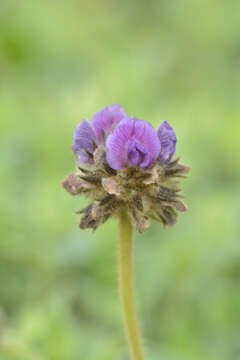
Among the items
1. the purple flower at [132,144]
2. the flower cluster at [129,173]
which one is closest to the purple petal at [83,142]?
the flower cluster at [129,173]

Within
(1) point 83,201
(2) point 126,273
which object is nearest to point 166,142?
(2) point 126,273

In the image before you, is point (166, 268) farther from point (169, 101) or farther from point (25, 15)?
point (25, 15)

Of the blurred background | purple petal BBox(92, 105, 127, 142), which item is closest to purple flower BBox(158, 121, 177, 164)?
purple petal BBox(92, 105, 127, 142)

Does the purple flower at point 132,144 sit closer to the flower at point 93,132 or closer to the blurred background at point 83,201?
the flower at point 93,132

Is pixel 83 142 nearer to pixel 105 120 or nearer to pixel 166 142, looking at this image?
pixel 105 120

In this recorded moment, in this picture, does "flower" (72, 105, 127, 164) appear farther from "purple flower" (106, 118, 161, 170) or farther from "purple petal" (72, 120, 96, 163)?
"purple flower" (106, 118, 161, 170)

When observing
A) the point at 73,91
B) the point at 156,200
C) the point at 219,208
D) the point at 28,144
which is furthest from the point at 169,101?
the point at 156,200
